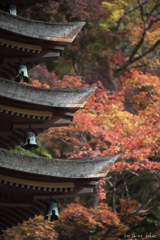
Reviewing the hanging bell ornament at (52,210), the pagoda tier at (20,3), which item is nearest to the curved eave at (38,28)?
the pagoda tier at (20,3)

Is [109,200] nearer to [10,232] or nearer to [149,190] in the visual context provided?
[149,190]

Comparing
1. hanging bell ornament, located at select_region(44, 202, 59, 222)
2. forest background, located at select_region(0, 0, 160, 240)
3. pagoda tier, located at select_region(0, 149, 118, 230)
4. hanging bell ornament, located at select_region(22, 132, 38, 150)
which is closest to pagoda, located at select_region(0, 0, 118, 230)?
pagoda tier, located at select_region(0, 149, 118, 230)

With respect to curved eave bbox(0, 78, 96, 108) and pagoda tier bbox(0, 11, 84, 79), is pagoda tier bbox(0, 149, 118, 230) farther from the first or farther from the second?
pagoda tier bbox(0, 11, 84, 79)

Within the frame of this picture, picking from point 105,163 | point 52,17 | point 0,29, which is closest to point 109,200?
point 52,17

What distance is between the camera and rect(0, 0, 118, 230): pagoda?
5766 mm

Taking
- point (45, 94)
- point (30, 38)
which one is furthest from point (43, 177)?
point (30, 38)

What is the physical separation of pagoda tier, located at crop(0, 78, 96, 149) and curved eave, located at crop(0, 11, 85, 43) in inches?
52.3

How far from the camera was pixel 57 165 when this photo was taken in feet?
19.4

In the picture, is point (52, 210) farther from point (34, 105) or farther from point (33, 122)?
point (34, 105)

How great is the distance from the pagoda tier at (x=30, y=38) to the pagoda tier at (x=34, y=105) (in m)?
1.18

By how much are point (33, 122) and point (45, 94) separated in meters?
0.79

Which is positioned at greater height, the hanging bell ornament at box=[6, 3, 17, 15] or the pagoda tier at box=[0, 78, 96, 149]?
the hanging bell ornament at box=[6, 3, 17, 15]

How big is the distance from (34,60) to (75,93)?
1.63m

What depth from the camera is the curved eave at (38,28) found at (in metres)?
6.61
